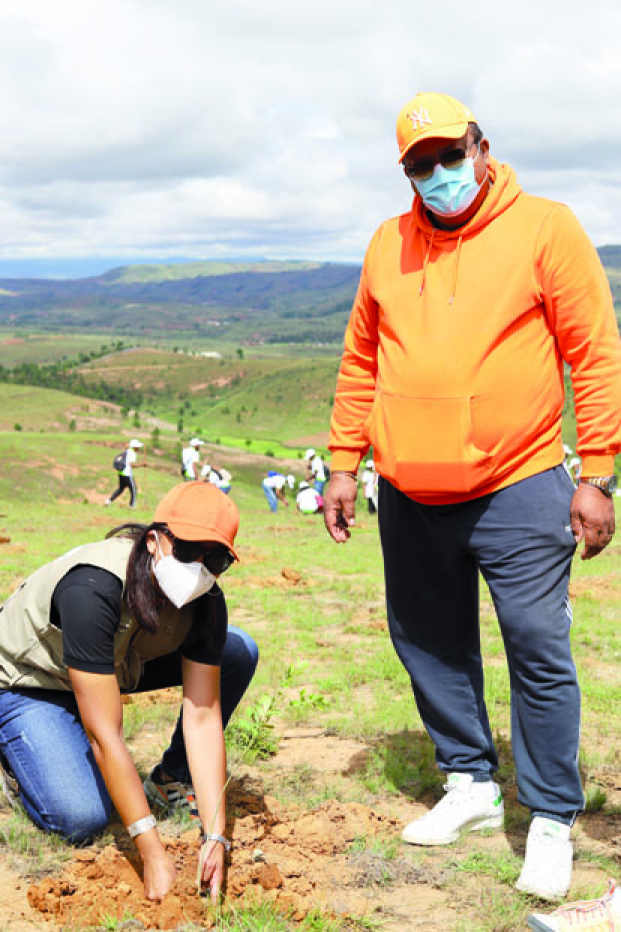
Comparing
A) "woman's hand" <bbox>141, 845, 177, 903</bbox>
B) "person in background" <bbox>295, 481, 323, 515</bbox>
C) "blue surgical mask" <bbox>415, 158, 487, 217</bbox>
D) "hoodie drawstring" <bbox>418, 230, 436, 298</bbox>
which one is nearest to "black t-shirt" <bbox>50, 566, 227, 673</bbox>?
"woman's hand" <bbox>141, 845, 177, 903</bbox>

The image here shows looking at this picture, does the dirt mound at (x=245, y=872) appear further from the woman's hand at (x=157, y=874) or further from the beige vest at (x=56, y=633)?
the beige vest at (x=56, y=633)

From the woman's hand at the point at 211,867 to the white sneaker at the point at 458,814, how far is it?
2.68 ft

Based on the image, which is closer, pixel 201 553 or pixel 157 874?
pixel 157 874

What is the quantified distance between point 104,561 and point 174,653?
2.29ft

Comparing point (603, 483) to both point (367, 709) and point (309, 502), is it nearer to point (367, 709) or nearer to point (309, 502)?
point (367, 709)

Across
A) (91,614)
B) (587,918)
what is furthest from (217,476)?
(587,918)

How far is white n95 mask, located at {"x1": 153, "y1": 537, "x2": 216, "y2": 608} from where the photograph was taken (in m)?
3.18

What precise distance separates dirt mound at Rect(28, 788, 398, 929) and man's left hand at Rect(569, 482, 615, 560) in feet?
4.60

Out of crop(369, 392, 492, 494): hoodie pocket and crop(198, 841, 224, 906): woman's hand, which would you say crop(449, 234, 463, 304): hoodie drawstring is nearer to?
crop(369, 392, 492, 494): hoodie pocket

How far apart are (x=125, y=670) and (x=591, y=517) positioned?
6.27 feet

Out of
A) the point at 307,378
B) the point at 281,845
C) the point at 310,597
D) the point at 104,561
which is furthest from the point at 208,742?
the point at 307,378

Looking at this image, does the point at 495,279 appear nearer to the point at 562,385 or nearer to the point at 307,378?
the point at 562,385

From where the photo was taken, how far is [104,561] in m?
3.37

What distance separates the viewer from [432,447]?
3174mm
